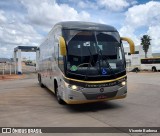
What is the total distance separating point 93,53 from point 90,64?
0.47 m

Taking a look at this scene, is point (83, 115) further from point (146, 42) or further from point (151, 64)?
point (146, 42)

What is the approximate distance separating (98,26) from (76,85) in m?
2.75

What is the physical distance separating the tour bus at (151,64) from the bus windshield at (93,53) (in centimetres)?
3719

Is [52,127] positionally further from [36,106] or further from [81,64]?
[36,106]

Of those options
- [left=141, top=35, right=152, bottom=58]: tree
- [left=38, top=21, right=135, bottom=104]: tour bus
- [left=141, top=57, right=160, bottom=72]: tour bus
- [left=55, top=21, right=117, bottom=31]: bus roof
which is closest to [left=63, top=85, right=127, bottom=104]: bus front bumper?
[left=38, top=21, right=135, bottom=104]: tour bus

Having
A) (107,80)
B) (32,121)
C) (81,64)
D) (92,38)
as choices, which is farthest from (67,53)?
(32,121)

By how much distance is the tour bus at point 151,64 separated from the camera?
43972 millimetres

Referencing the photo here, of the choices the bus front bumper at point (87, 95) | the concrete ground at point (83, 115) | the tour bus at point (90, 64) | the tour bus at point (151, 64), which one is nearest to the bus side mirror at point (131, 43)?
the tour bus at point (90, 64)

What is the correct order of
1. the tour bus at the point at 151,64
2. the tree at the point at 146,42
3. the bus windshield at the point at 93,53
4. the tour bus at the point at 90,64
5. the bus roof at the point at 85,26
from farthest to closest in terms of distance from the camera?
the tree at the point at 146,42 < the tour bus at the point at 151,64 < the bus roof at the point at 85,26 < the bus windshield at the point at 93,53 < the tour bus at the point at 90,64

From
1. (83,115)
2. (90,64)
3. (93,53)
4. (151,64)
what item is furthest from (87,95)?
(151,64)

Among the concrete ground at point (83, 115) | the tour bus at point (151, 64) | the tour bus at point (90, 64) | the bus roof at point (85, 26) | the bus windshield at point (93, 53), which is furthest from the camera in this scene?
the tour bus at point (151, 64)

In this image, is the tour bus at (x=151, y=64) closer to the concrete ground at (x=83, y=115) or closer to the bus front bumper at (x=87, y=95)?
the concrete ground at (x=83, y=115)

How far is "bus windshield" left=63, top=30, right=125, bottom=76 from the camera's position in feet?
27.4

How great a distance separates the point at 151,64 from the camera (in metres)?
45.1
